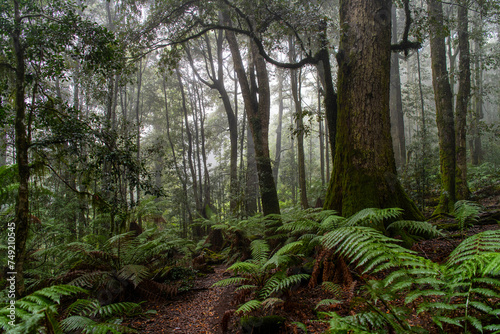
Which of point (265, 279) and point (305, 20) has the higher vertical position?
point (305, 20)

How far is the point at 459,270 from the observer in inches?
61.4

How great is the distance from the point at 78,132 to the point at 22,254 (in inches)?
77.1

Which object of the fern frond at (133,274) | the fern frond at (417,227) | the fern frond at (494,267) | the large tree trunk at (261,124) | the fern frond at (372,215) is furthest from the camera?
the large tree trunk at (261,124)

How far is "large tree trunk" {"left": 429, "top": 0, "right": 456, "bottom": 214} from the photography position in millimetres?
7090

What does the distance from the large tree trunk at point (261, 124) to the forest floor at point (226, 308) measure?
125 inches

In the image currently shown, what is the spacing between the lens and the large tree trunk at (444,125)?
279 inches

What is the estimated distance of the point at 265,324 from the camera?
7.94 ft

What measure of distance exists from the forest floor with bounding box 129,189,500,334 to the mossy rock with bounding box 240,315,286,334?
0.07 m

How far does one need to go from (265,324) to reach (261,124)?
6203mm

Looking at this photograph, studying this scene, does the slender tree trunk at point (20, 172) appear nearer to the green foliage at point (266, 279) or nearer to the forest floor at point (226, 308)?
the forest floor at point (226, 308)

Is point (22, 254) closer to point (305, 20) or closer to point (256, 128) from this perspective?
point (256, 128)

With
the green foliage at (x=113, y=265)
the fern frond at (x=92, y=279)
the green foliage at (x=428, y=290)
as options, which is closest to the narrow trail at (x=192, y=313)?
the green foliage at (x=113, y=265)

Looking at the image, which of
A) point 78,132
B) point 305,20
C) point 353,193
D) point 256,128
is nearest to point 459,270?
point 353,193

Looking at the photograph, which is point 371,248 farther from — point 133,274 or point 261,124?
point 261,124
